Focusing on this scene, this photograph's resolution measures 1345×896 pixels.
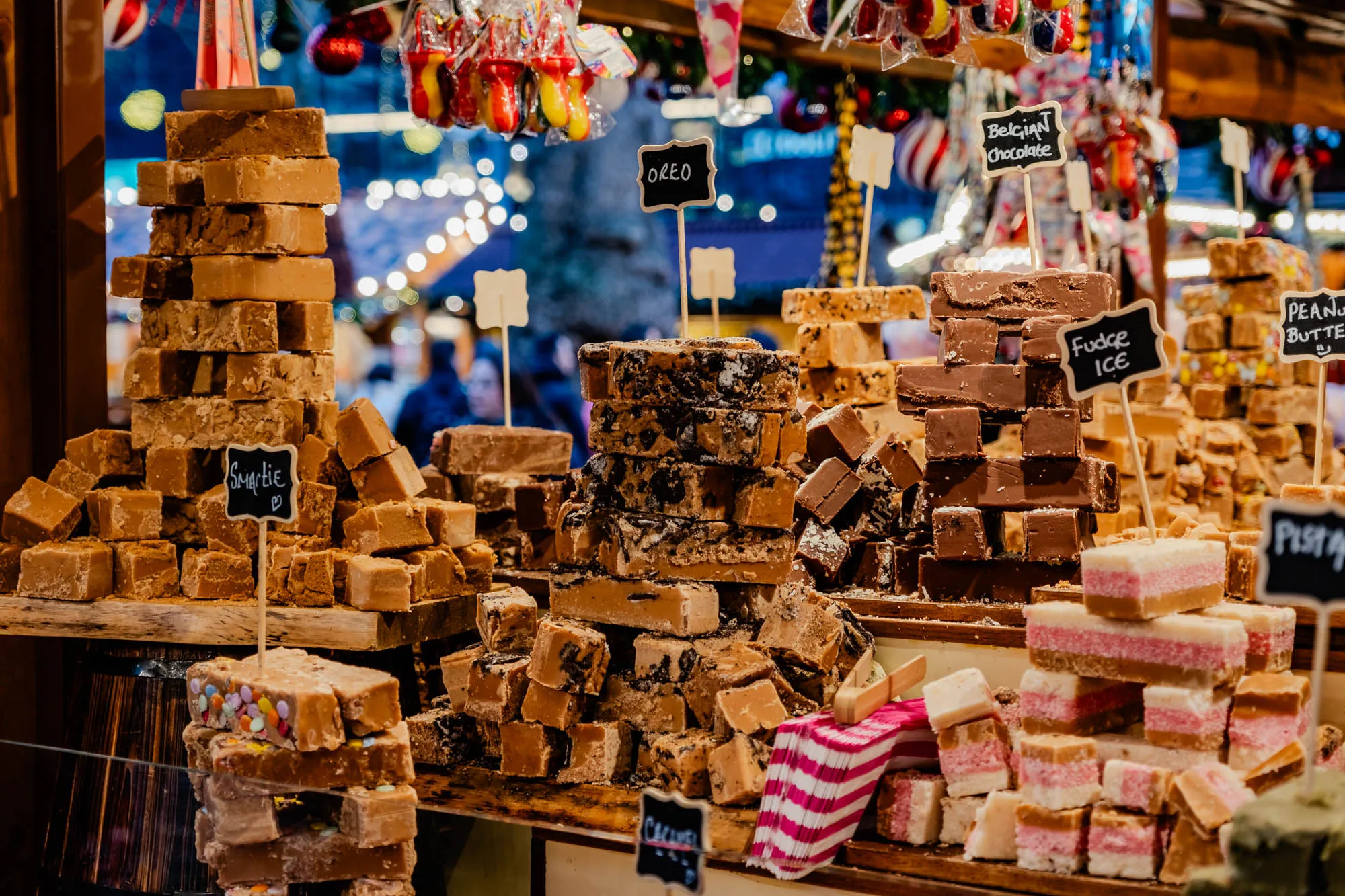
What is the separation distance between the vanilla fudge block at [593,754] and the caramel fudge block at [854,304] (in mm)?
1946

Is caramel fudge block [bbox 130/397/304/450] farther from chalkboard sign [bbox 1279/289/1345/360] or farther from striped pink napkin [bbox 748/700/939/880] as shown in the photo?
chalkboard sign [bbox 1279/289/1345/360]

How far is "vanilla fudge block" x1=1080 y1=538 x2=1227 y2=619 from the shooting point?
267cm

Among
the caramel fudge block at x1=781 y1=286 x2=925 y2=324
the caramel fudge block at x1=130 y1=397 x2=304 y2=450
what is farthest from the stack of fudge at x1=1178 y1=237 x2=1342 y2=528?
the caramel fudge block at x1=130 y1=397 x2=304 y2=450

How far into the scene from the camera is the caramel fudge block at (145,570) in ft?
12.6

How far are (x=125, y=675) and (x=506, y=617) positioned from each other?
109cm

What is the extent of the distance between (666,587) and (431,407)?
5.09 metres

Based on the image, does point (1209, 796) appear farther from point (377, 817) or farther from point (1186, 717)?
point (377, 817)

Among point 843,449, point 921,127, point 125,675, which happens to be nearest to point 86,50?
point 125,675

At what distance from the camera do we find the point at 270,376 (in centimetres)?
391

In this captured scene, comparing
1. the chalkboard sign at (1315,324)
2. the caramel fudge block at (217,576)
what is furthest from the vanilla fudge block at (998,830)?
the caramel fudge block at (217,576)

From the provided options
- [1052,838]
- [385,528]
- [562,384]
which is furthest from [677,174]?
[562,384]

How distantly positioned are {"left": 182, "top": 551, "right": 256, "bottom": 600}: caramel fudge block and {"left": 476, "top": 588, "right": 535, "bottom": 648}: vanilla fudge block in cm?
70

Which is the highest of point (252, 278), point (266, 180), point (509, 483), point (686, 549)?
point (266, 180)

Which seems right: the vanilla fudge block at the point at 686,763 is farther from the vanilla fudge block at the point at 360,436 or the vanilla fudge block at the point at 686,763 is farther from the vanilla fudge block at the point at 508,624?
the vanilla fudge block at the point at 360,436
